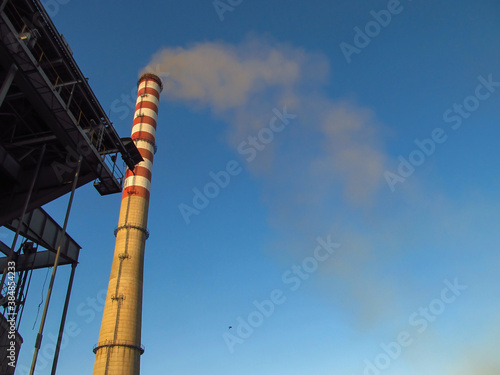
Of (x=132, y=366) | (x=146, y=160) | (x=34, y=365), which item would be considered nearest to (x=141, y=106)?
(x=146, y=160)

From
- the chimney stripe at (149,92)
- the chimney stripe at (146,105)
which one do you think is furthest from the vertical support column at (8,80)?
the chimney stripe at (149,92)

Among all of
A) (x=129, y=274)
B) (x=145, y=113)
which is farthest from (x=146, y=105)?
(x=129, y=274)

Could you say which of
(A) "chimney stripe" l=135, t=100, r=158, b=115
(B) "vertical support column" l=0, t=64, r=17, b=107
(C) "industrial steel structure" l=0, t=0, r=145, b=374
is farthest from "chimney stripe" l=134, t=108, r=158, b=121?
(B) "vertical support column" l=0, t=64, r=17, b=107

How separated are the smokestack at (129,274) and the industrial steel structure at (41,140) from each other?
11.7 metres

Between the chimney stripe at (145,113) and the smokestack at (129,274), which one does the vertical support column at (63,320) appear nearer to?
the smokestack at (129,274)

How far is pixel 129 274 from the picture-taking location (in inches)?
1125

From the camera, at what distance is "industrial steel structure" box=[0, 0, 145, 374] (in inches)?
427

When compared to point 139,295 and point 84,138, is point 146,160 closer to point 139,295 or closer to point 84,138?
point 139,295

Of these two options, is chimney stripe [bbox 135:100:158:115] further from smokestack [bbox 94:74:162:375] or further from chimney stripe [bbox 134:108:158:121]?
chimney stripe [bbox 134:108:158:121]

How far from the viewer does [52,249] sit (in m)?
15.7

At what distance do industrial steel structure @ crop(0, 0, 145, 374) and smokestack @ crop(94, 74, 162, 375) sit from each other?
11719mm

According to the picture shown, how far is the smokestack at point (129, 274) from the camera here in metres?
25.9

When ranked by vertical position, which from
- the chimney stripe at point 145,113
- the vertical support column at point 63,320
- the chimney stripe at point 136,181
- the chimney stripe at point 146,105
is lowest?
the vertical support column at point 63,320

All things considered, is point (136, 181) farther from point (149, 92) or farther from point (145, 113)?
point (149, 92)
